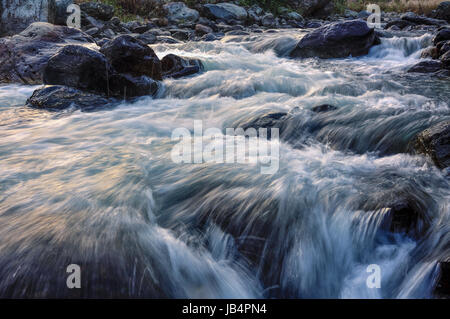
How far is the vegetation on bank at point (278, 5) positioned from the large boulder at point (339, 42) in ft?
29.1

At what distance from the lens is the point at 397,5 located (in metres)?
20.1

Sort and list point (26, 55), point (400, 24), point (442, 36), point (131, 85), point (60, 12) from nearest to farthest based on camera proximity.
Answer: point (131, 85), point (26, 55), point (442, 36), point (60, 12), point (400, 24)

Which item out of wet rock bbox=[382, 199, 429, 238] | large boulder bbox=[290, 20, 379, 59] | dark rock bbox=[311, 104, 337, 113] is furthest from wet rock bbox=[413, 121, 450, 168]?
large boulder bbox=[290, 20, 379, 59]

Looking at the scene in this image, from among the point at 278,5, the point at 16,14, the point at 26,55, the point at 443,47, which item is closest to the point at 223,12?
the point at 278,5

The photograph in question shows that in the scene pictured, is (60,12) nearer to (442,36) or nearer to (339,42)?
(339,42)

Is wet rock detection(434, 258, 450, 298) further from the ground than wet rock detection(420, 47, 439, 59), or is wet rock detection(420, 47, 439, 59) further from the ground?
wet rock detection(420, 47, 439, 59)

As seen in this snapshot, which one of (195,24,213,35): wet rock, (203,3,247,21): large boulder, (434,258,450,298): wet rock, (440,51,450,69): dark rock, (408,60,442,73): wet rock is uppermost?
(203,3,247,21): large boulder

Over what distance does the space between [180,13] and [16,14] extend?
273 inches

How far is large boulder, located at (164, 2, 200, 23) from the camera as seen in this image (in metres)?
14.3

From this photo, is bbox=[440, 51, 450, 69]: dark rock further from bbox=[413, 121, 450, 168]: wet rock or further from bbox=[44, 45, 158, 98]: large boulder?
bbox=[44, 45, 158, 98]: large boulder

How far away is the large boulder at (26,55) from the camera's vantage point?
6117 millimetres

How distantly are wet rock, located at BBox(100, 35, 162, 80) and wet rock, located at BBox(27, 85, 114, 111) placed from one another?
749 mm

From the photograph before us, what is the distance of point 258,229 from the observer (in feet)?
7.63
